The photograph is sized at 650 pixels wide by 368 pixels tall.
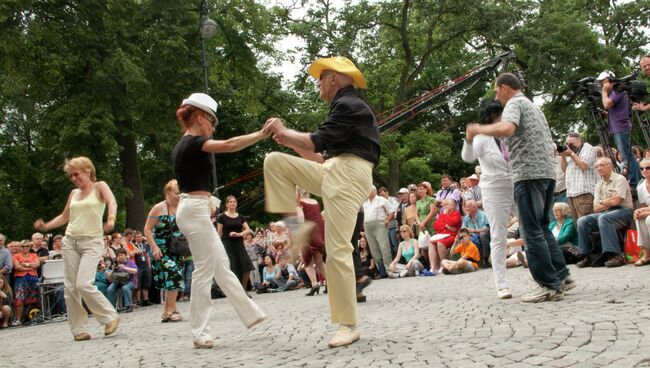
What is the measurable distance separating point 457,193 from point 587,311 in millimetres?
9744

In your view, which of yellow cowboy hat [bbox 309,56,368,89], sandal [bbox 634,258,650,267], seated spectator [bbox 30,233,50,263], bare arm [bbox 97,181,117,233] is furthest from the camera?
seated spectator [bbox 30,233,50,263]

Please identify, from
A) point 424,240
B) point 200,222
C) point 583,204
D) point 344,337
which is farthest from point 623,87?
point 344,337

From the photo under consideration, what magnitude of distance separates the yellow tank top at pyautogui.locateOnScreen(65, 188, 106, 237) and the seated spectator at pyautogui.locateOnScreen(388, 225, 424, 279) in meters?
8.37

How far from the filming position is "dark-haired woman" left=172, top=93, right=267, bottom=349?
6133 mm

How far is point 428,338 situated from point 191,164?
8.52 ft

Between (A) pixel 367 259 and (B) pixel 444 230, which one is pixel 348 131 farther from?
(A) pixel 367 259

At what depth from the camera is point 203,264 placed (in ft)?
20.6

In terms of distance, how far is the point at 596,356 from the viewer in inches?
157

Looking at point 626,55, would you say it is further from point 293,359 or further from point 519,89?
point 293,359

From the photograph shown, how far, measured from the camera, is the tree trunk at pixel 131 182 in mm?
24672

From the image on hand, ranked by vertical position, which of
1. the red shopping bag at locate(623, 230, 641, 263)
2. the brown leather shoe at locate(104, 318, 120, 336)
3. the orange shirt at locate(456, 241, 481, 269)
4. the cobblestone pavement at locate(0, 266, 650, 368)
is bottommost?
the cobblestone pavement at locate(0, 266, 650, 368)

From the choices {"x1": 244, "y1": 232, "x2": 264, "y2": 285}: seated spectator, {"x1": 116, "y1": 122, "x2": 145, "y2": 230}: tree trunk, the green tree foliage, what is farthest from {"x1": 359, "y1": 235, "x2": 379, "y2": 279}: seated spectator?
{"x1": 116, "y1": 122, "x2": 145, "y2": 230}: tree trunk

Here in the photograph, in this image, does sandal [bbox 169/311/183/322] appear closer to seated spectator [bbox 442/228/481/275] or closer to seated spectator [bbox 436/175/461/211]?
seated spectator [bbox 442/228/481/275]

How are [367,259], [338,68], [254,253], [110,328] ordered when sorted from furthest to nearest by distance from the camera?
[254,253], [367,259], [110,328], [338,68]
